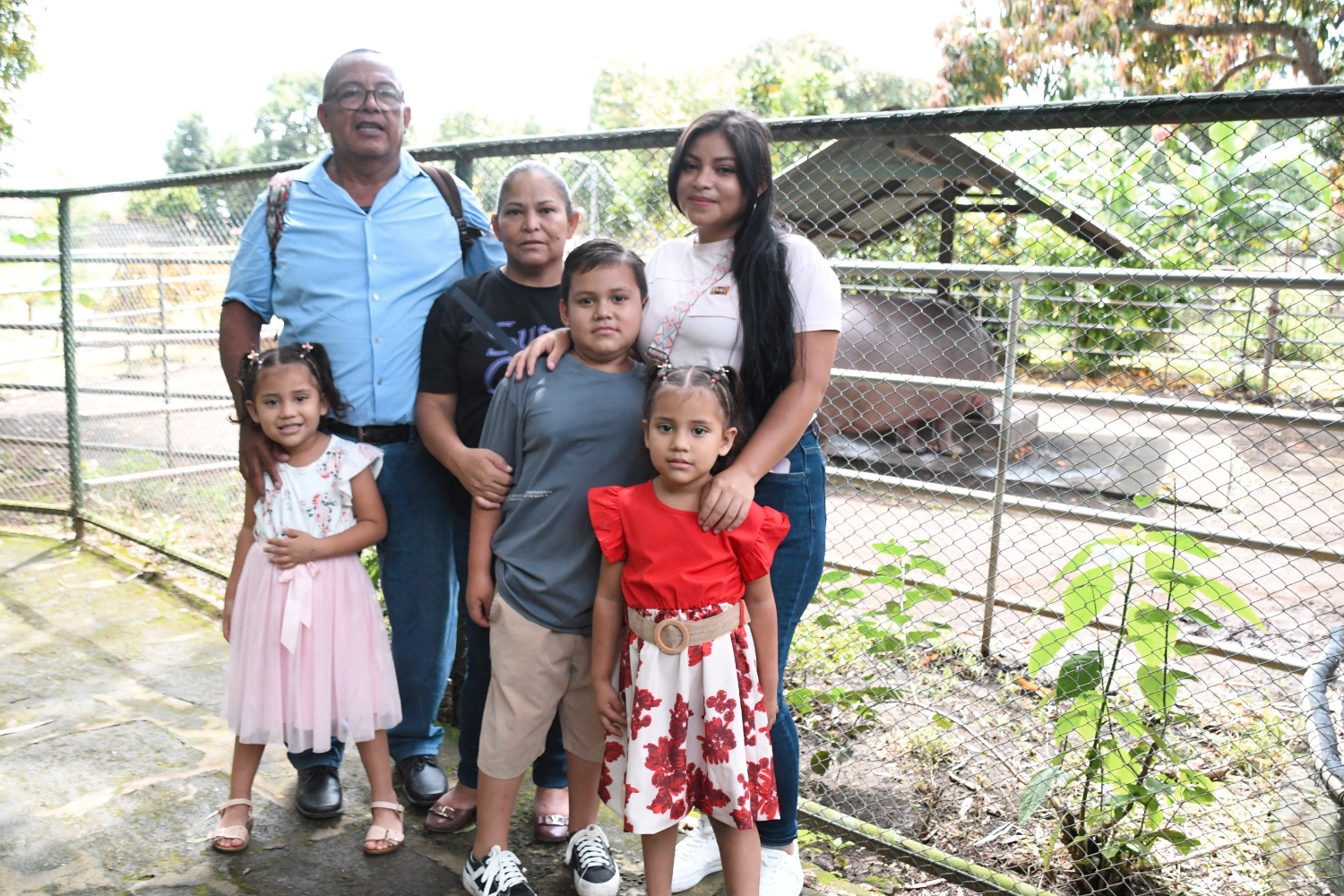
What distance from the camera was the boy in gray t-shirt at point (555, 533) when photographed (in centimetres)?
218

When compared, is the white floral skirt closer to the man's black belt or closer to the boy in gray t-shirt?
the boy in gray t-shirt

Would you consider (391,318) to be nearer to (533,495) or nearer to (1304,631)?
(533,495)

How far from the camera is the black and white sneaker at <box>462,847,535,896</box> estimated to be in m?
2.23

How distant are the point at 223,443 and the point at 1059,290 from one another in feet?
18.3

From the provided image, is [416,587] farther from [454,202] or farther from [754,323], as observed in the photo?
[754,323]

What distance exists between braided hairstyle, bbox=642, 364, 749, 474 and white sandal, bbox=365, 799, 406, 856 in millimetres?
1264

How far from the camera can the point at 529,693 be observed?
225 cm

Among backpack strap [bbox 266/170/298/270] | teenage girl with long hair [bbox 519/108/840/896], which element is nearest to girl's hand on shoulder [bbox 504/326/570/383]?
teenage girl with long hair [bbox 519/108/840/896]

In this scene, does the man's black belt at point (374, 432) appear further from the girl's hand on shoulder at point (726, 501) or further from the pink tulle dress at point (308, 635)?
the girl's hand on shoulder at point (726, 501)

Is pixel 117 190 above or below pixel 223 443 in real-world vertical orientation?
above

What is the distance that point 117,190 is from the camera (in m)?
4.62

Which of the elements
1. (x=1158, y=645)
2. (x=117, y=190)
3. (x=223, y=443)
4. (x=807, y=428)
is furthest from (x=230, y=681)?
(x=223, y=443)

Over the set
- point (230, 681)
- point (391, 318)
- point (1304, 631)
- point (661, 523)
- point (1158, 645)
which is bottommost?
point (1304, 631)

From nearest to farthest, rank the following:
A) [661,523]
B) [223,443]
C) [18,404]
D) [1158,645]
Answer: [661,523] → [1158,645] → [18,404] → [223,443]
